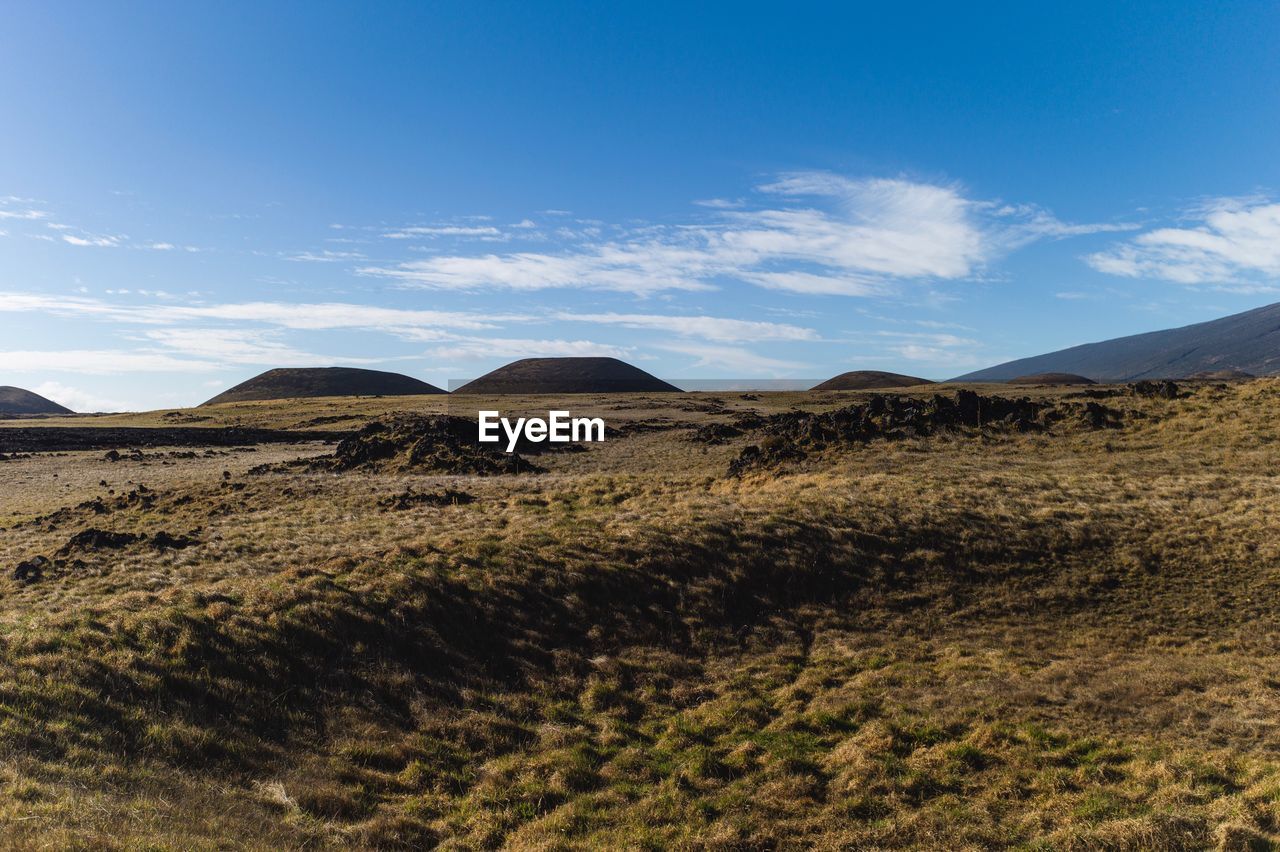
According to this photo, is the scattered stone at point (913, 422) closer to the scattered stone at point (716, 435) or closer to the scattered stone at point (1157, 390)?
the scattered stone at point (1157, 390)

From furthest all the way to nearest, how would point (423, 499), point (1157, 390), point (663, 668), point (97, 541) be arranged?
point (1157, 390), point (423, 499), point (97, 541), point (663, 668)

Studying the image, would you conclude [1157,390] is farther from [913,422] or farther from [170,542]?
[170,542]

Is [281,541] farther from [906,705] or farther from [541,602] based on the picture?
[906,705]

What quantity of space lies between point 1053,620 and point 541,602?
14346mm

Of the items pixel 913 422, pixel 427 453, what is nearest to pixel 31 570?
pixel 427 453

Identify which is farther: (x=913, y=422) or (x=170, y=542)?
(x=913, y=422)

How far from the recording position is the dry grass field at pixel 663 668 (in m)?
9.87

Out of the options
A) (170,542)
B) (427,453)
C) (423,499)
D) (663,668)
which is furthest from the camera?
(427,453)

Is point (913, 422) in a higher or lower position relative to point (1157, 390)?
lower

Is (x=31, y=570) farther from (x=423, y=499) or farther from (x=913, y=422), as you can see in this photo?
(x=913, y=422)

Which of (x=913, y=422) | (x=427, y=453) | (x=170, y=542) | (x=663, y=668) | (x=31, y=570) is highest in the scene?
(x=913, y=422)

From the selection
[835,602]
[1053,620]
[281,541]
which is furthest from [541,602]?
[1053,620]

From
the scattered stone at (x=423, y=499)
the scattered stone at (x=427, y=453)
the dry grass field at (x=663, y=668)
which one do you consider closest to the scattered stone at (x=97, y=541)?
the dry grass field at (x=663, y=668)

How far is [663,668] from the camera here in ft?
53.2
